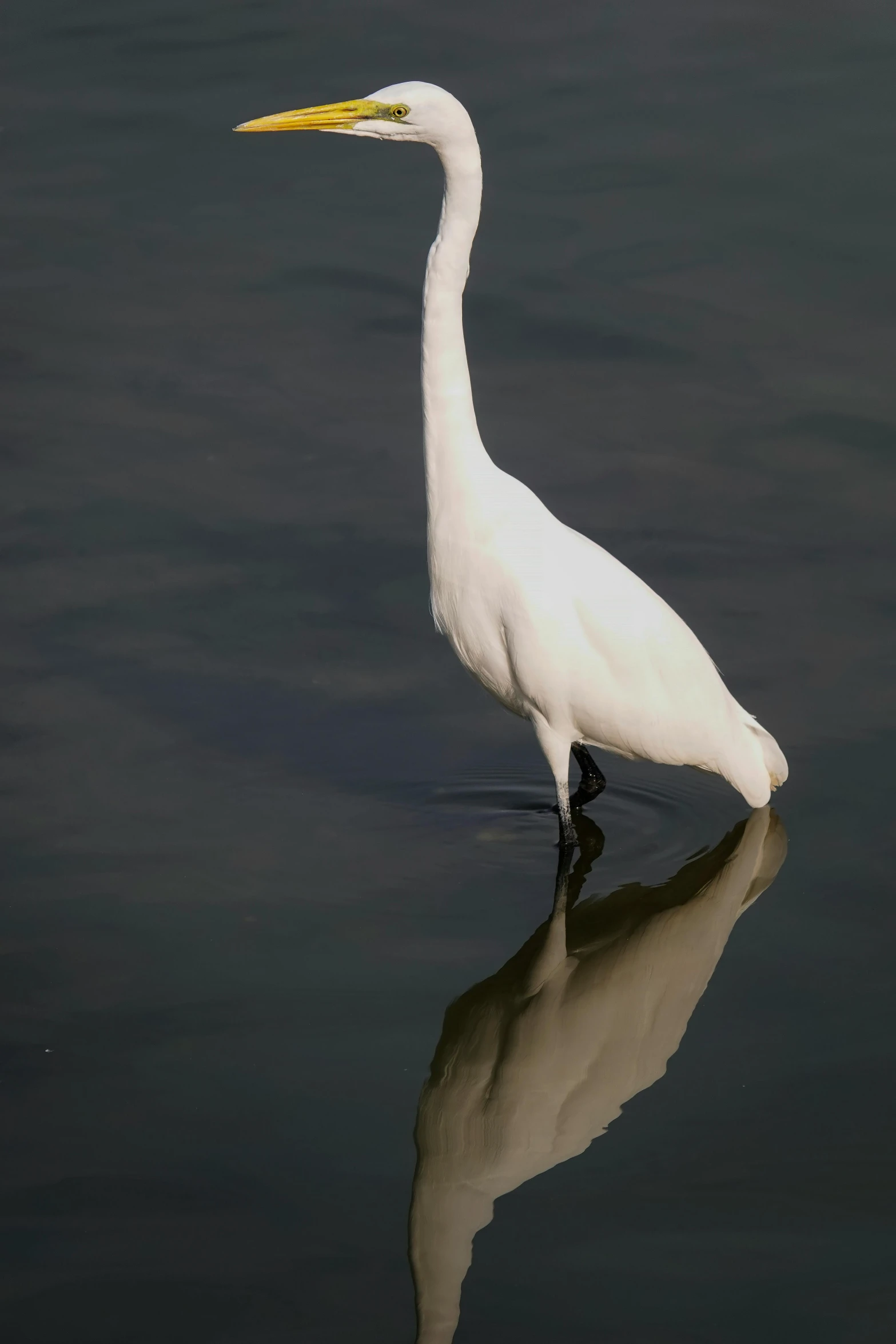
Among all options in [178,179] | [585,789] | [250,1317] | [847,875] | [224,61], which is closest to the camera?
[250,1317]

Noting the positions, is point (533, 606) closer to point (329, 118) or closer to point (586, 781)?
point (586, 781)

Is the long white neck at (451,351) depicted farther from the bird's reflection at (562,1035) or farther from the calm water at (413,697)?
the bird's reflection at (562,1035)

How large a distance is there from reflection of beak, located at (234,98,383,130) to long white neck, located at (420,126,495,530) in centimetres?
24

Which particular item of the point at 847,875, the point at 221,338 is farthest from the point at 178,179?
the point at 847,875

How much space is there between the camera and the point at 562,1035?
458 cm

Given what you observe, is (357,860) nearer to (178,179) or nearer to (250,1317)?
(250,1317)

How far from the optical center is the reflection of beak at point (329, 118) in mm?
4785

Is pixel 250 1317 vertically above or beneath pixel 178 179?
beneath

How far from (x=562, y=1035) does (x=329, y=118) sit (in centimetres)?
258

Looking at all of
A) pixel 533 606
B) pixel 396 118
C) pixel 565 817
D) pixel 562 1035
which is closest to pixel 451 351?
pixel 396 118

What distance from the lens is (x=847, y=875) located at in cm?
516

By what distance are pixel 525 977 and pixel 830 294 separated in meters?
4.60

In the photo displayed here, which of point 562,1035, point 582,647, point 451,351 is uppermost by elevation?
point 451,351

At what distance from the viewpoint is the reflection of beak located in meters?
4.79
